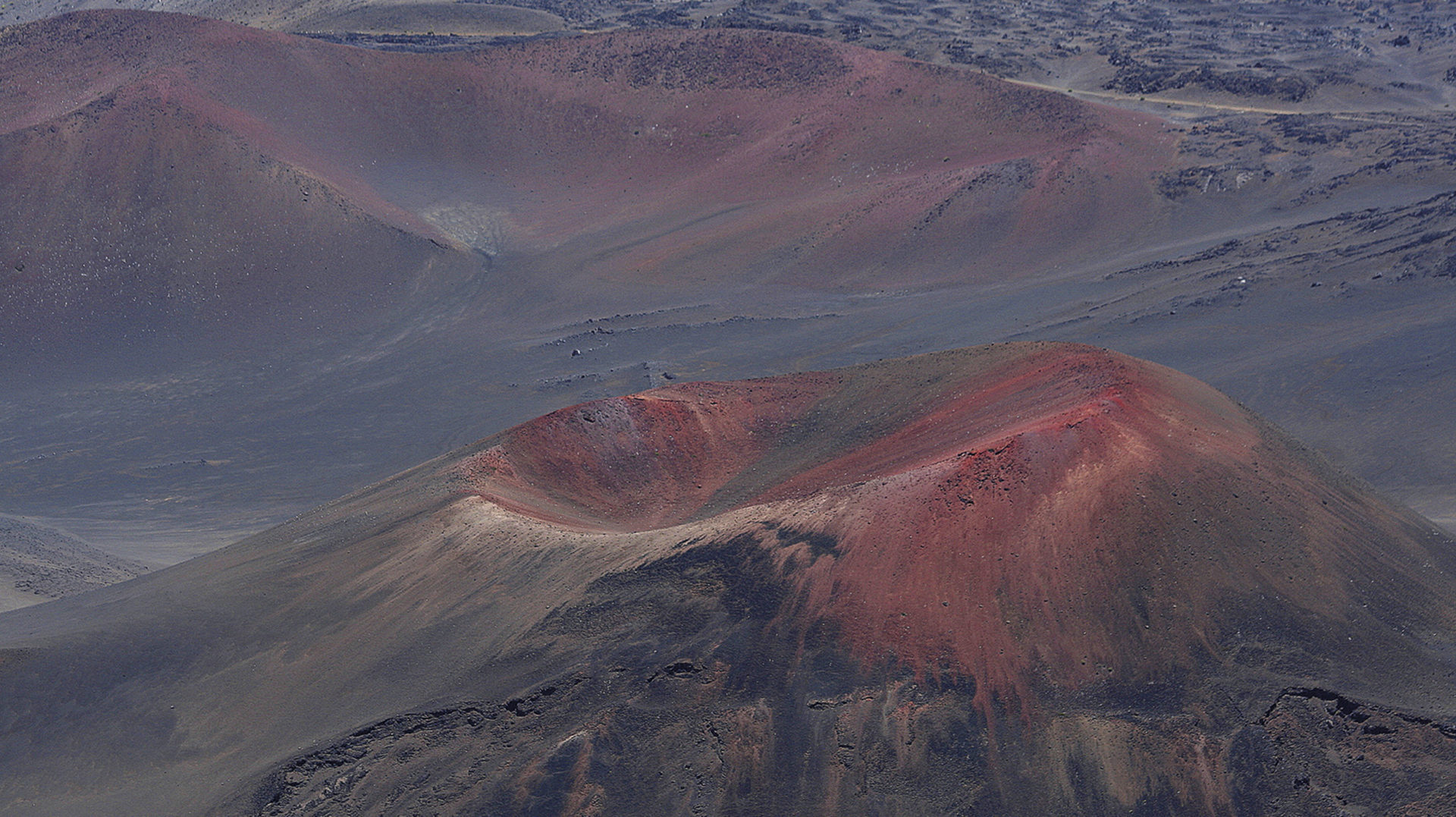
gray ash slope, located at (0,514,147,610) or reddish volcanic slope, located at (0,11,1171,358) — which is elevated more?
reddish volcanic slope, located at (0,11,1171,358)

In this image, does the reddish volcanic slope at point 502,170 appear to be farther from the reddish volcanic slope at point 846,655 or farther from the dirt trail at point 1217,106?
the reddish volcanic slope at point 846,655

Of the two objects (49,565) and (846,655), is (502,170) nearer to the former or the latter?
(49,565)

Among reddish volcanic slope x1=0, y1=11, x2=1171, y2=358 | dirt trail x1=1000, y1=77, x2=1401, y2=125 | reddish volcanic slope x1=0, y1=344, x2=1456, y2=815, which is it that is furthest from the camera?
dirt trail x1=1000, y1=77, x2=1401, y2=125

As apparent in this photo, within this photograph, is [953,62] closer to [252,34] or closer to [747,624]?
[252,34]

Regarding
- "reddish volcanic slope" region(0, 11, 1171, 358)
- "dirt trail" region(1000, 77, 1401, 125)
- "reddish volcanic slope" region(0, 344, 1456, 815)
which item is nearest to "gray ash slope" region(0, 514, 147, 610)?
"reddish volcanic slope" region(0, 344, 1456, 815)

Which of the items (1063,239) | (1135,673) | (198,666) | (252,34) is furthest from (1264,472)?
(252,34)

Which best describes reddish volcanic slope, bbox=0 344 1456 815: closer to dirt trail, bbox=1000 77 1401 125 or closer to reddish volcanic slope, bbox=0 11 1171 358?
reddish volcanic slope, bbox=0 11 1171 358
